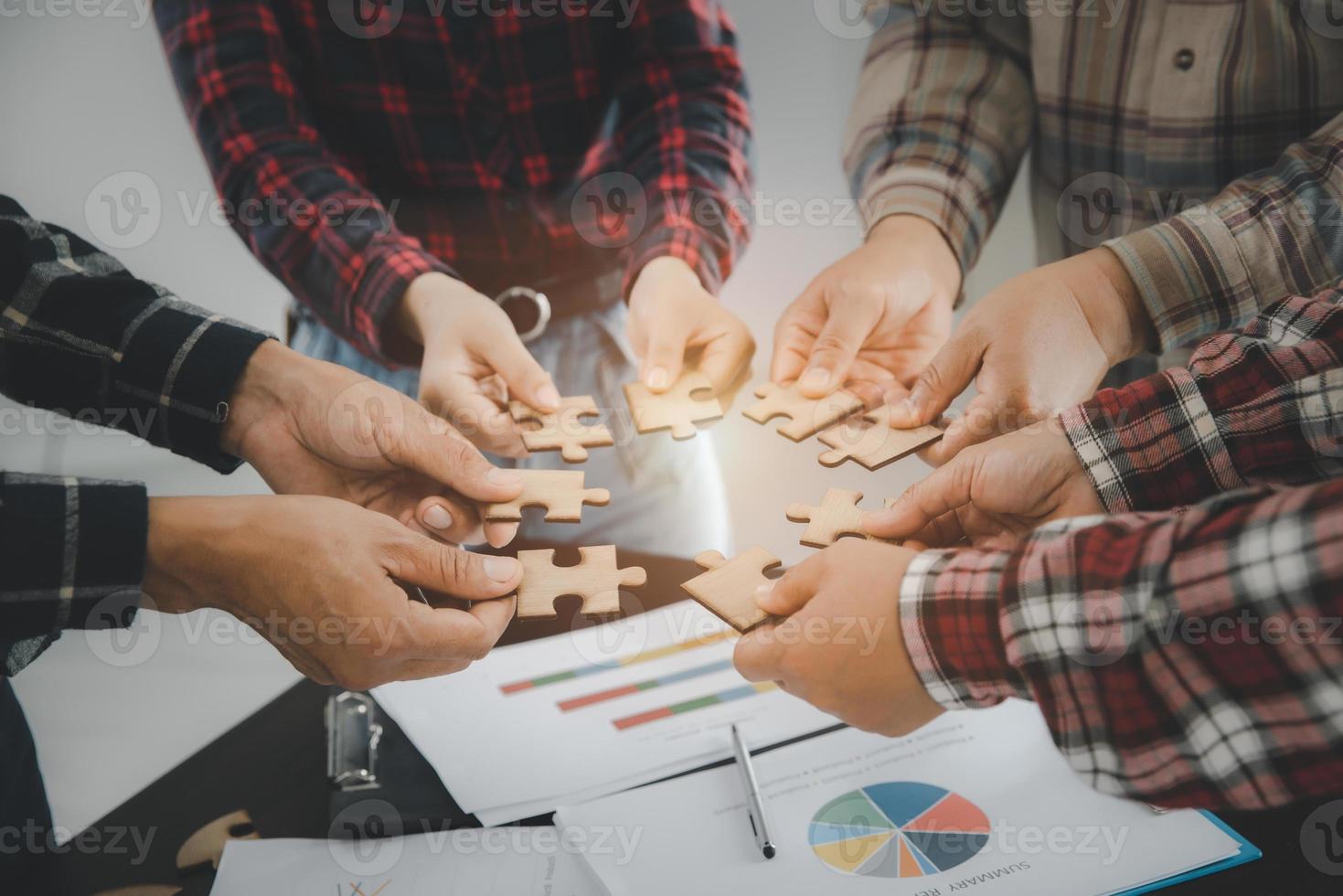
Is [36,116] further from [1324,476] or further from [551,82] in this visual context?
[1324,476]

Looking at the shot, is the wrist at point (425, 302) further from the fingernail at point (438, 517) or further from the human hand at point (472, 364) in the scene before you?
the fingernail at point (438, 517)

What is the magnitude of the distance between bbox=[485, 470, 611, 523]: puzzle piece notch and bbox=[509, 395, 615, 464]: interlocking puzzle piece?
0.07 meters

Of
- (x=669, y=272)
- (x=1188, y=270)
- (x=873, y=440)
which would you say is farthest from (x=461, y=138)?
(x=1188, y=270)

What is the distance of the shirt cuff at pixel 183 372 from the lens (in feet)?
3.60

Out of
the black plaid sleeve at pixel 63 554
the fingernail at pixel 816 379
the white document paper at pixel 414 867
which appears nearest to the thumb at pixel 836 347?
the fingernail at pixel 816 379

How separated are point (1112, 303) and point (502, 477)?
80cm

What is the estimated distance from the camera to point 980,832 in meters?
0.93

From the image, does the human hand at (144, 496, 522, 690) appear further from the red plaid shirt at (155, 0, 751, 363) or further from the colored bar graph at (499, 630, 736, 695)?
the red plaid shirt at (155, 0, 751, 363)

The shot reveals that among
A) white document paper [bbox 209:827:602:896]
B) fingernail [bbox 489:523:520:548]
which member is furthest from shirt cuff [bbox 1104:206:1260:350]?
white document paper [bbox 209:827:602:896]

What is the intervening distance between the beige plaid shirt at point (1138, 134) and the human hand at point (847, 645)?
0.61m

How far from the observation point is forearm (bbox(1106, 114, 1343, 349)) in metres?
1.14

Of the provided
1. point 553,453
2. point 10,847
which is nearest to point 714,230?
point 553,453

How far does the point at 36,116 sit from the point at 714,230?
1108 mm

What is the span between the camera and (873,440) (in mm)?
1139
